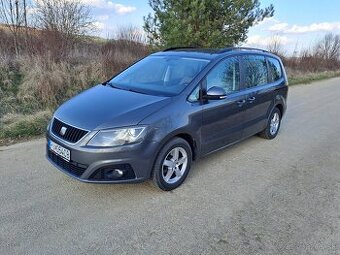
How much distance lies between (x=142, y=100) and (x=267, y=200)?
1905 millimetres

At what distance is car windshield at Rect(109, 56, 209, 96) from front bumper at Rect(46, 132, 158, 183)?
909 millimetres

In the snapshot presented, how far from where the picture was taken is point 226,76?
4910mm

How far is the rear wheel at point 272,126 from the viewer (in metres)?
6.43

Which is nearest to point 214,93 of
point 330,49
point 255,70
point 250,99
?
point 250,99

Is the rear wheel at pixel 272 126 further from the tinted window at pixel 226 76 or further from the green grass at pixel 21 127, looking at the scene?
the green grass at pixel 21 127

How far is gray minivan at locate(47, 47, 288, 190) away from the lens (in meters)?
3.59

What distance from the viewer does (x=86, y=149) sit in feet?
11.6

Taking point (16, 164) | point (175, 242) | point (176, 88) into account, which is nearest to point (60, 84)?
point (16, 164)

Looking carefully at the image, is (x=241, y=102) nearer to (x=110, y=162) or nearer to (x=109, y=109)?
(x=109, y=109)

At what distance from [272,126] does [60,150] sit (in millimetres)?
4276

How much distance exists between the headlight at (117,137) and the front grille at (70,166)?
0.31 meters

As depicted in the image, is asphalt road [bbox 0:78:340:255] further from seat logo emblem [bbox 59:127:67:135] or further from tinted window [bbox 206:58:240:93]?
tinted window [bbox 206:58:240:93]

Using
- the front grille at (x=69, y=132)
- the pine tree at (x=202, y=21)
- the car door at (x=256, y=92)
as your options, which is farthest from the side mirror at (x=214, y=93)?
the pine tree at (x=202, y=21)

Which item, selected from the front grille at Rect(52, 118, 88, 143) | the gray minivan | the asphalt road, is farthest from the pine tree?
the front grille at Rect(52, 118, 88, 143)
